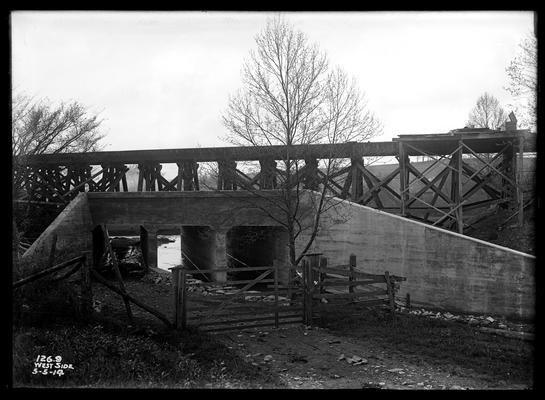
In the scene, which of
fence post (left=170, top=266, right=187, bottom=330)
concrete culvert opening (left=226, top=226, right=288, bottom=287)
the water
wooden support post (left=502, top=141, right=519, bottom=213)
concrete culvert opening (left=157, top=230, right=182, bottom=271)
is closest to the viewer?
fence post (left=170, top=266, right=187, bottom=330)

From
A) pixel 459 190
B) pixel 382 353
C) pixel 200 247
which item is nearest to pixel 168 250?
pixel 200 247

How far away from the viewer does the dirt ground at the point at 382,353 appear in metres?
6.84

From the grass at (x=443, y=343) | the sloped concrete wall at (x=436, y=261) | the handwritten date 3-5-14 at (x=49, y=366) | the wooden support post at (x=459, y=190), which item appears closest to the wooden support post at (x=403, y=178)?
the wooden support post at (x=459, y=190)

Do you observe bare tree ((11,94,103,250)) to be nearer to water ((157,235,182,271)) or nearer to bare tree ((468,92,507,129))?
water ((157,235,182,271))

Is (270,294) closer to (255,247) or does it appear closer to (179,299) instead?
(179,299)

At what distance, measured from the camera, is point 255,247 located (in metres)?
21.3

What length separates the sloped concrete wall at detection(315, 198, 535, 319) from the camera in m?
11.3

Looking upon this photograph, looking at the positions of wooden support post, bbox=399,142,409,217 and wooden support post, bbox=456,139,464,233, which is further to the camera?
wooden support post, bbox=399,142,409,217

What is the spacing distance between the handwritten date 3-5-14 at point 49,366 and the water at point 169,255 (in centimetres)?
1841

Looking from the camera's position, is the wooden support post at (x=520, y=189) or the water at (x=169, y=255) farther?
the water at (x=169, y=255)

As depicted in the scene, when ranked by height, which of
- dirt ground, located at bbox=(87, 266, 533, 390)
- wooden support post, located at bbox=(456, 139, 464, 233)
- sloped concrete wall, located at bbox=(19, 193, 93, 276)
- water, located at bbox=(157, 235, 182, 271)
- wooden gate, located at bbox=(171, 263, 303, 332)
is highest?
wooden support post, located at bbox=(456, 139, 464, 233)

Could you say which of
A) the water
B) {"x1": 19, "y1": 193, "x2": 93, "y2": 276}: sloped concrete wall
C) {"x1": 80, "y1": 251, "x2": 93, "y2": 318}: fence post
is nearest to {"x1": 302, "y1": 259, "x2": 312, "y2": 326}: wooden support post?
{"x1": 80, "y1": 251, "x2": 93, "y2": 318}: fence post

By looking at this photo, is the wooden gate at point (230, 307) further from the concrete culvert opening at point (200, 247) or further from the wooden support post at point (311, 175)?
the concrete culvert opening at point (200, 247)

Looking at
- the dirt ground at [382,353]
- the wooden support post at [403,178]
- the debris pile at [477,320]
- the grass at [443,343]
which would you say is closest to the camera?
the dirt ground at [382,353]
